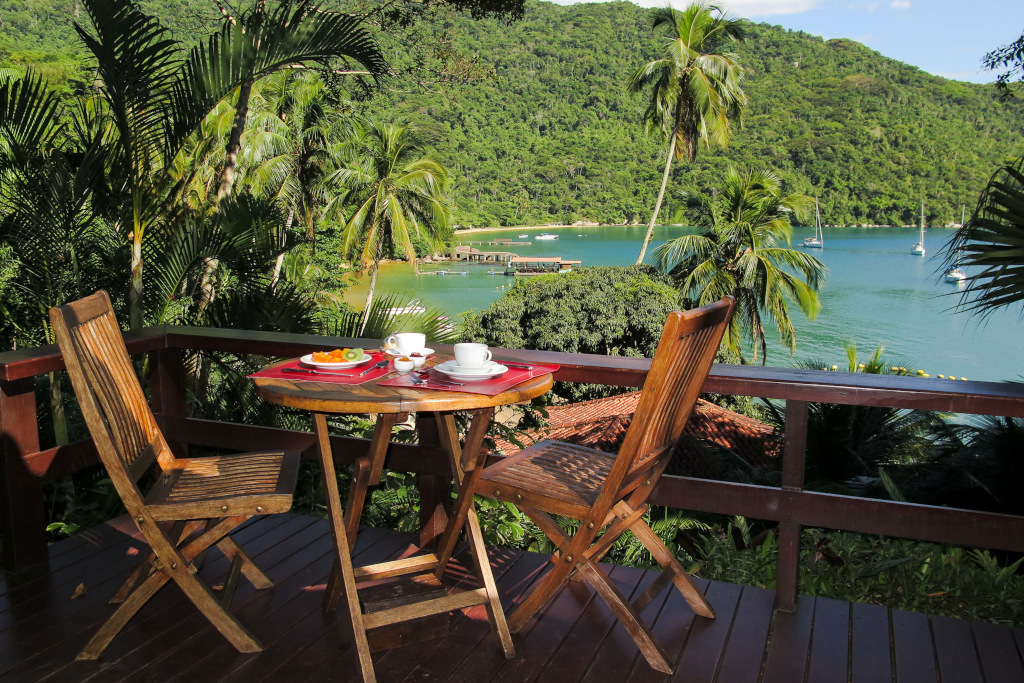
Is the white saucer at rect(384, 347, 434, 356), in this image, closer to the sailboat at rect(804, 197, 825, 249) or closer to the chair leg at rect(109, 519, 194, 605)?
the chair leg at rect(109, 519, 194, 605)

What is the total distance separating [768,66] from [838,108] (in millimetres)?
5048

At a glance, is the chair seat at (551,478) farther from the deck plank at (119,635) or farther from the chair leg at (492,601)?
the deck plank at (119,635)

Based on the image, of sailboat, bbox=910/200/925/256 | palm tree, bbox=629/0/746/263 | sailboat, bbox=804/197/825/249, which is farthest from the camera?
sailboat, bbox=910/200/925/256

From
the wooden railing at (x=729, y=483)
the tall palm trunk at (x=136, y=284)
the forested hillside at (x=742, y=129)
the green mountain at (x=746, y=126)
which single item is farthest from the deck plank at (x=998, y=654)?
the green mountain at (x=746, y=126)

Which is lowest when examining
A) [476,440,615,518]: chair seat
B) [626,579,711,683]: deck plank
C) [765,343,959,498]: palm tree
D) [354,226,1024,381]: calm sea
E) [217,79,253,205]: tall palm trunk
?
[354,226,1024,381]: calm sea

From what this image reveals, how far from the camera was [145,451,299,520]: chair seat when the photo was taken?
1.82m

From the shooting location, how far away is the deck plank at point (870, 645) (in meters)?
1.80

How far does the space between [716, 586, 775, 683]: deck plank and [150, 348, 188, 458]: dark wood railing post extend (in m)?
1.98

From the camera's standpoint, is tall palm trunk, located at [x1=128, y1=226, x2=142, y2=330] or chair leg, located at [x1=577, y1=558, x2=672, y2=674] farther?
tall palm trunk, located at [x1=128, y1=226, x2=142, y2=330]

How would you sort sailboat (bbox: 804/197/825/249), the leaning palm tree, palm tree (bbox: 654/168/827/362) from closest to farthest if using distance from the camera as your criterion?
the leaning palm tree → palm tree (bbox: 654/168/827/362) → sailboat (bbox: 804/197/825/249)

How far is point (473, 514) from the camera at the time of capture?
2.05 meters

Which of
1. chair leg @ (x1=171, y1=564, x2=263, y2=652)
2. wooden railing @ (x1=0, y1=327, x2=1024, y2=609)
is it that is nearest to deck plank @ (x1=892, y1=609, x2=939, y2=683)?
wooden railing @ (x1=0, y1=327, x2=1024, y2=609)

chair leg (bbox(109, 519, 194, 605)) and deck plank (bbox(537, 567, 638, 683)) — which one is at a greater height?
chair leg (bbox(109, 519, 194, 605))

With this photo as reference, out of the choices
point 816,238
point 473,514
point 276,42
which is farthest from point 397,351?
point 816,238
